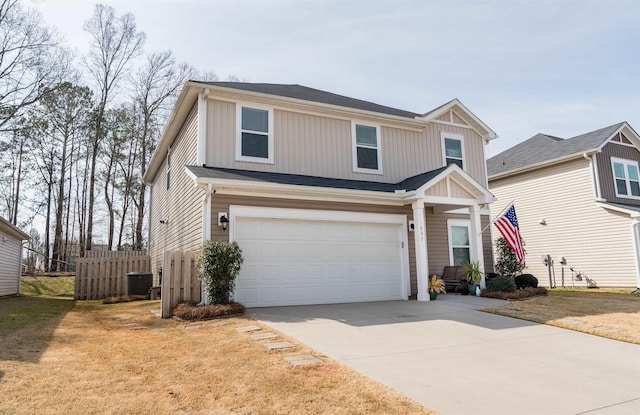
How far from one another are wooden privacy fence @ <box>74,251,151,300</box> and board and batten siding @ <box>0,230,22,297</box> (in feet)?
9.62

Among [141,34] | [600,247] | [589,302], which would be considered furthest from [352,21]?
[141,34]

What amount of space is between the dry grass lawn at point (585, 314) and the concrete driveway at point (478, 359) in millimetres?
391

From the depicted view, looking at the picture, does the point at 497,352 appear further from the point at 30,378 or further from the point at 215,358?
the point at 30,378

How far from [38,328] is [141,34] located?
21.9m

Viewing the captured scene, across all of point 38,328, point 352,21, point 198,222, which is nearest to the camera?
point 38,328

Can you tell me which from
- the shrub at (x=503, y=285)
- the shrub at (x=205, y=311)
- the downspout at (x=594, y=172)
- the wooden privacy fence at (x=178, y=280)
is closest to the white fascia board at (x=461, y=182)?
the shrub at (x=503, y=285)

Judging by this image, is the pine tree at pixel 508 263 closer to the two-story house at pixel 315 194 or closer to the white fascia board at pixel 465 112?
the two-story house at pixel 315 194

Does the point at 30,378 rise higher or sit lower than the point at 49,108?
lower

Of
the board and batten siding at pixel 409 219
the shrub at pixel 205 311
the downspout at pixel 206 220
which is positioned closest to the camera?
the shrub at pixel 205 311

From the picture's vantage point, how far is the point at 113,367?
14.3ft

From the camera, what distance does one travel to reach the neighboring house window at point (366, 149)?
11.8m

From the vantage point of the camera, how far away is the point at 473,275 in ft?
36.1

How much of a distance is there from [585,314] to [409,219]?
4612 millimetres

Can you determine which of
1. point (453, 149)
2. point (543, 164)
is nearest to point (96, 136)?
point (453, 149)
